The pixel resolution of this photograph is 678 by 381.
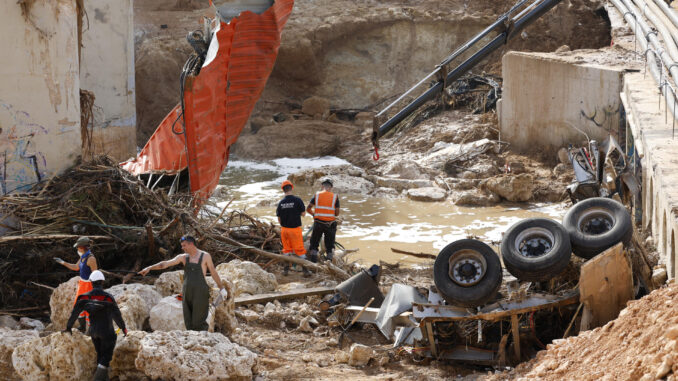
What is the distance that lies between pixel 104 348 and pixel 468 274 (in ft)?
12.8

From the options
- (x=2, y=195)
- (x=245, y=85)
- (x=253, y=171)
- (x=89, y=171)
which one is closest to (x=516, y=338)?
(x=89, y=171)

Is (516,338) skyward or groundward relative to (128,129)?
groundward

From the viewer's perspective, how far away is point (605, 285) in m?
7.96

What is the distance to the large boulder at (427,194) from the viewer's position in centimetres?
1871

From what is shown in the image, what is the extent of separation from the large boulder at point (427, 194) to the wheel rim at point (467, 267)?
10.1 meters

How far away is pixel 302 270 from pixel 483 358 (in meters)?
4.10

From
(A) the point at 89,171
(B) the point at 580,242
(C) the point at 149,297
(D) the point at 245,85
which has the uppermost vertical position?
(D) the point at 245,85

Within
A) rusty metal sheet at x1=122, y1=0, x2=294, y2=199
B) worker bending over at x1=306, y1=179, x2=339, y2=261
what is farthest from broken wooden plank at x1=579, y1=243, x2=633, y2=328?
rusty metal sheet at x1=122, y1=0, x2=294, y2=199

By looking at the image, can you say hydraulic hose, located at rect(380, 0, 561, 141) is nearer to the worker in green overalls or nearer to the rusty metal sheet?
the rusty metal sheet

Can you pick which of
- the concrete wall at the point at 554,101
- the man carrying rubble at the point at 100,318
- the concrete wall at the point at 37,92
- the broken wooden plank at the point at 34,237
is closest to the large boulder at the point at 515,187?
the concrete wall at the point at 554,101

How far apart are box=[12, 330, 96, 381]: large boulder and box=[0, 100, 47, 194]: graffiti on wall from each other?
4234 millimetres

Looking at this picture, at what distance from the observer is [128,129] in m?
20.3

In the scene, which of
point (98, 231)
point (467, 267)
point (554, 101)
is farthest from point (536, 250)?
point (554, 101)

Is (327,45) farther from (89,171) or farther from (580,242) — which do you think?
(580,242)
